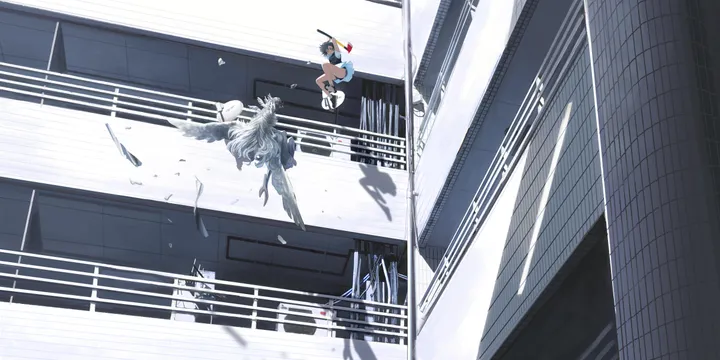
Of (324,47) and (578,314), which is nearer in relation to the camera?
(578,314)

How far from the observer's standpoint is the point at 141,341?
8953 mm

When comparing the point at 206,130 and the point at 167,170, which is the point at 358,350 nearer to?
the point at 206,130

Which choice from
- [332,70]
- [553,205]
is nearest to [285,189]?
[332,70]

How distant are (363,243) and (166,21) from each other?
3.41m

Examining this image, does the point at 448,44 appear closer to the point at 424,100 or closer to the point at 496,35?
the point at 424,100

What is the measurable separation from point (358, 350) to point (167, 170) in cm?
280

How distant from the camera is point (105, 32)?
37.1 feet

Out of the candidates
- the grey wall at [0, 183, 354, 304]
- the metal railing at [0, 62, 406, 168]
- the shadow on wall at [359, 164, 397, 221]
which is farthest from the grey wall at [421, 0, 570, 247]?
the grey wall at [0, 183, 354, 304]

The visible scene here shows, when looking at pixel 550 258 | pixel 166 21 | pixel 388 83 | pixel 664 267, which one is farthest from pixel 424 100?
pixel 664 267

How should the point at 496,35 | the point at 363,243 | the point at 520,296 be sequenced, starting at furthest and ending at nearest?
the point at 363,243
the point at 496,35
the point at 520,296

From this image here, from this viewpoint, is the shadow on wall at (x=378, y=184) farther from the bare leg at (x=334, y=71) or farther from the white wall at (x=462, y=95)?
the bare leg at (x=334, y=71)

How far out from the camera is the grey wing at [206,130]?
9.52 m

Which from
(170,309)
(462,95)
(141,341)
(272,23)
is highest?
(272,23)

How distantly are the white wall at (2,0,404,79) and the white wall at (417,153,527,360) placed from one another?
4114mm
